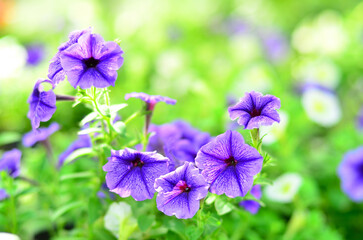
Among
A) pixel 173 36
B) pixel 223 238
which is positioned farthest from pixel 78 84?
pixel 173 36

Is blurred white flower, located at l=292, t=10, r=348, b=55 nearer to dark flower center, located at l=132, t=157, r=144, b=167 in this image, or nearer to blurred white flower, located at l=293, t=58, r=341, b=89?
blurred white flower, located at l=293, t=58, r=341, b=89

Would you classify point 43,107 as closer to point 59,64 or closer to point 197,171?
point 59,64

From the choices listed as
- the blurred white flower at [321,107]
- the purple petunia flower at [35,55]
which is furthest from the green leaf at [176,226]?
the purple petunia flower at [35,55]

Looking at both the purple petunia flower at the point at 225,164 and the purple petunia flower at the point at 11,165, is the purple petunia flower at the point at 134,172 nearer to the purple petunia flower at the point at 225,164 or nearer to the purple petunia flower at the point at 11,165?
the purple petunia flower at the point at 225,164

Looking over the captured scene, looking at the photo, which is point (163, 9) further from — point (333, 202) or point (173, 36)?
point (333, 202)

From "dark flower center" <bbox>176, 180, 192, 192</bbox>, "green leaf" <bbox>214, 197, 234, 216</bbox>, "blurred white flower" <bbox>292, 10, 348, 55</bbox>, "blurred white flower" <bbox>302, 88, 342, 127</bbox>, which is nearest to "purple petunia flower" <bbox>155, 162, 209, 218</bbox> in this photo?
"dark flower center" <bbox>176, 180, 192, 192</bbox>

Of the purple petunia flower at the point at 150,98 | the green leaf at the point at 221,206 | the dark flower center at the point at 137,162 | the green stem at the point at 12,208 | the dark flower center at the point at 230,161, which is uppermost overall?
the purple petunia flower at the point at 150,98

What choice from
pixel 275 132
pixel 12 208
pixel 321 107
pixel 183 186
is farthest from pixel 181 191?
pixel 321 107
